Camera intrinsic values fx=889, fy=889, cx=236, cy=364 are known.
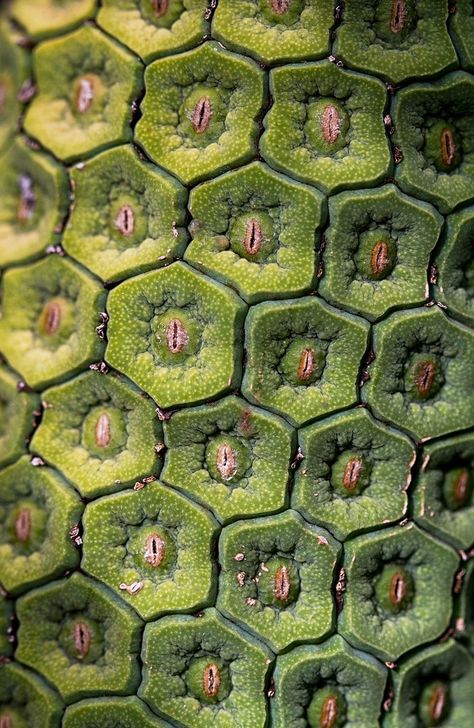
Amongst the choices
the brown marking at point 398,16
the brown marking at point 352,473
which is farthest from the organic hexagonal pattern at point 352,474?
the brown marking at point 398,16

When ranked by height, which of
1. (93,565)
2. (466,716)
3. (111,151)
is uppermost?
(111,151)

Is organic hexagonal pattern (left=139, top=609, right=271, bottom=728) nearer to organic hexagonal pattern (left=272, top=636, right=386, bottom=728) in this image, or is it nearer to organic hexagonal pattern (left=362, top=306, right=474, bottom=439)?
organic hexagonal pattern (left=272, top=636, right=386, bottom=728)

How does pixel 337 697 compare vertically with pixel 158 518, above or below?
below

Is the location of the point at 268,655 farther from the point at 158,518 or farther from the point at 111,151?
the point at 111,151

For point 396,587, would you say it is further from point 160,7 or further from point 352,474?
point 160,7

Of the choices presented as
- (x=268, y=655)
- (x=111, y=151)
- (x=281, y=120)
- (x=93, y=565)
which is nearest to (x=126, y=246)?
(x=111, y=151)

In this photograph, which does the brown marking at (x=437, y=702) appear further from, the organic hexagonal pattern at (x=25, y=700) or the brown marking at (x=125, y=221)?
the brown marking at (x=125, y=221)

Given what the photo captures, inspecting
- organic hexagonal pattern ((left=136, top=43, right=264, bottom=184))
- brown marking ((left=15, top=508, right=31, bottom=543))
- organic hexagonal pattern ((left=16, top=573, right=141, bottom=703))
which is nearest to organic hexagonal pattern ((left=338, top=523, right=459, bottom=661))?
organic hexagonal pattern ((left=16, top=573, right=141, bottom=703))

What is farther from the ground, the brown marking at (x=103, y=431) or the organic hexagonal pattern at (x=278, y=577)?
the brown marking at (x=103, y=431)
